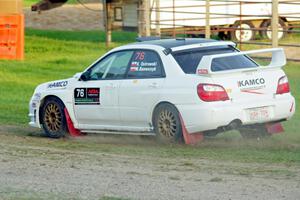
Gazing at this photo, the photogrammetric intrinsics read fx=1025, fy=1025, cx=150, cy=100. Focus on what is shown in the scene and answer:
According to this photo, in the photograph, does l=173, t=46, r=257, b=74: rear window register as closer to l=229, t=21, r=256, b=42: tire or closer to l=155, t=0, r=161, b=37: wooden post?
l=155, t=0, r=161, b=37: wooden post

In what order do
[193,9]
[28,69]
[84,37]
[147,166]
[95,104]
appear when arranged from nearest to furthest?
[147,166] → [95,104] → [28,69] → [193,9] → [84,37]

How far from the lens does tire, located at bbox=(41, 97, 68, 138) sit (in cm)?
1532

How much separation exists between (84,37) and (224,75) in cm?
2539

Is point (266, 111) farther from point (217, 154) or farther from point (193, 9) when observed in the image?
point (193, 9)

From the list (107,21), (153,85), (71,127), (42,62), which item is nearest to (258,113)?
(153,85)

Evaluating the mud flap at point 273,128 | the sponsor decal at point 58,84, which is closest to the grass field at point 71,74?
the mud flap at point 273,128

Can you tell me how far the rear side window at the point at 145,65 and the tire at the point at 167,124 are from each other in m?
0.55

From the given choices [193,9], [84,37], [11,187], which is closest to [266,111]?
[11,187]

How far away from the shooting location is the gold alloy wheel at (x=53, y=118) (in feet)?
50.5

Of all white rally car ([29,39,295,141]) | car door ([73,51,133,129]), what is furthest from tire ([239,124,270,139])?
car door ([73,51,133,129])

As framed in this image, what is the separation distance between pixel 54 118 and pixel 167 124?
239 cm

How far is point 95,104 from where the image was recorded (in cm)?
1479

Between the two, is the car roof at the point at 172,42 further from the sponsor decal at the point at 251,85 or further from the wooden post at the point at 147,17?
the wooden post at the point at 147,17

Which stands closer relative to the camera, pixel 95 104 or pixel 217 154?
pixel 217 154
